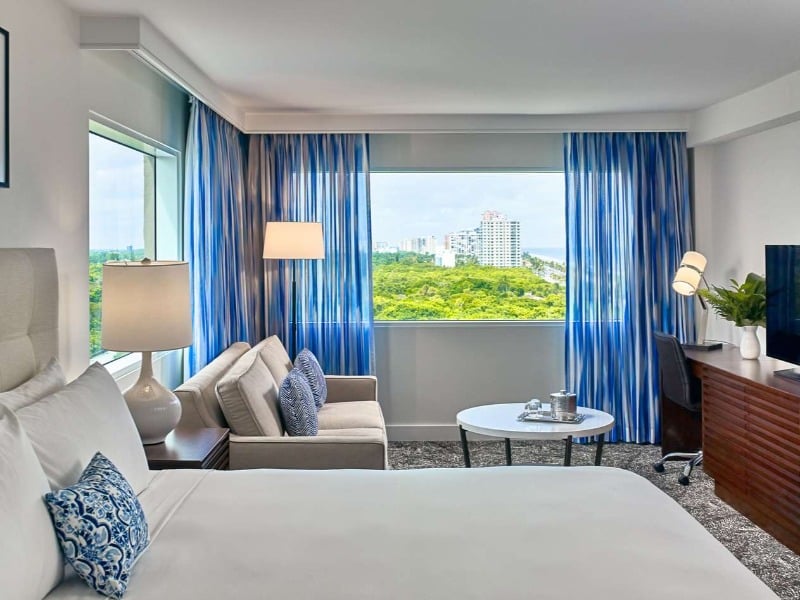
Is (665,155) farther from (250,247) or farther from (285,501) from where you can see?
(285,501)

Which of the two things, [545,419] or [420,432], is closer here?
[545,419]

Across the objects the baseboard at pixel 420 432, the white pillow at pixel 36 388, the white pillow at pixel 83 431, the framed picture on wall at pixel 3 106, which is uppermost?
the framed picture on wall at pixel 3 106

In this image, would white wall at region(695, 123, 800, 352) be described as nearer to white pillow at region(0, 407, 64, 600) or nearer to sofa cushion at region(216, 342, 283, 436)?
sofa cushion at region(216, 342, 283, 436)

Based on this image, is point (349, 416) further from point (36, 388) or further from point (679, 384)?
point (36, 388)

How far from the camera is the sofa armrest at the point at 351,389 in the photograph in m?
5.04

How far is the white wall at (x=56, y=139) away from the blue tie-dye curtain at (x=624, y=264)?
355 cm

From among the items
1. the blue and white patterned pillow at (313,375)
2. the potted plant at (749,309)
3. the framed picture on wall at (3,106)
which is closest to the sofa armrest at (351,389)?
the blue and white patterned pillow at (313,375)

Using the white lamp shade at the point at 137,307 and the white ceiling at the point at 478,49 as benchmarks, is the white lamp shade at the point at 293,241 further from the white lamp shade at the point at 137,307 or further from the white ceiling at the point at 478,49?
the white lamp shade at the point at 137,307

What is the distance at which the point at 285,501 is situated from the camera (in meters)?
2.33

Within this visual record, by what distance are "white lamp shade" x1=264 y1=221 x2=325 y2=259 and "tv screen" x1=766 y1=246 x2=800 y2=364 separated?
2.77 m

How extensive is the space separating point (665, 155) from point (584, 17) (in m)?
2.77

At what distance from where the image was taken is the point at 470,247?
19.8 ft

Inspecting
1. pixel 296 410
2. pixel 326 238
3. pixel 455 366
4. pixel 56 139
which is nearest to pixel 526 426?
pixel 296 410

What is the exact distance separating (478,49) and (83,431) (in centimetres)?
262
